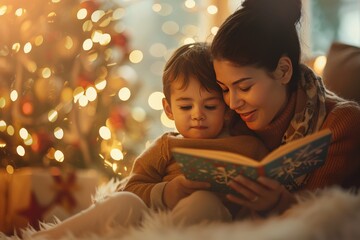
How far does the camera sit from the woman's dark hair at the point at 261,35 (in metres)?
1.29

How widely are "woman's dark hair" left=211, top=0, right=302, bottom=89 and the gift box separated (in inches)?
31.1

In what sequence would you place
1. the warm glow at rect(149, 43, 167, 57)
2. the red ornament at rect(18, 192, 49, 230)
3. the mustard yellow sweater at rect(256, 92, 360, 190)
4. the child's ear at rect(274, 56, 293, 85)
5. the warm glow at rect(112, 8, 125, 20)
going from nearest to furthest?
the mustard yellow sweater at rect(256, 92, 360, 190) < the child's ear at rect(274, 56, 293, 85) < the red ornament at rect(18, 192, 49, 230) < the warm glow at rect(112, 8, 125, 20) < the warm glow at rect(149, 43, 167, 57)

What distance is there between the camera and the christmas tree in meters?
2.00

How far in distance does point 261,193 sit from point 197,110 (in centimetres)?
38

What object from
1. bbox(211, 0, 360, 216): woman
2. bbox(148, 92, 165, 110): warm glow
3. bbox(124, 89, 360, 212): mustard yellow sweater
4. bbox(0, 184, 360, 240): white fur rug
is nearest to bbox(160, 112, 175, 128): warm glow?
bbox(148, 92, 165, 110): warm glow

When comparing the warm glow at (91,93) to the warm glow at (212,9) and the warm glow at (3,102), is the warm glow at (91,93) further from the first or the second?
the warm glow at (212,9)

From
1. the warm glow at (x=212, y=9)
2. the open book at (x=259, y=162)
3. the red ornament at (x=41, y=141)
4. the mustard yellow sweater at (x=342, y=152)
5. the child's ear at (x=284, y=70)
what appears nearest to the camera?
the open book at (x=259, y=162)

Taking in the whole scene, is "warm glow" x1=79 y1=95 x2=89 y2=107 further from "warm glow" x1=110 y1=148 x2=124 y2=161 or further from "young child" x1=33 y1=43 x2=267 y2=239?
"young child" x1=33 y1=43 x2=267 y2=239

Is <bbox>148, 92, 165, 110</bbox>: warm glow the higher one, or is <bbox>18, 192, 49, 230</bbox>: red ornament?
<bbox>148, 92, 165, 110</bbox>: warm glow

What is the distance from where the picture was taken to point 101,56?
203 cm

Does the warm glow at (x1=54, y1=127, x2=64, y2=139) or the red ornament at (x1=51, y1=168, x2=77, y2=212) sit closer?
the red ornament at (x1=51, y1=168, x2=77, y2=212)

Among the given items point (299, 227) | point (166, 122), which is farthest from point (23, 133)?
point (299, 227)

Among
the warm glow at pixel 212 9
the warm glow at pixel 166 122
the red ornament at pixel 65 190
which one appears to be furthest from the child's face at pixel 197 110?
the warm glow at pixel 212 9

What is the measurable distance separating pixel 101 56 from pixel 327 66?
0.88m
